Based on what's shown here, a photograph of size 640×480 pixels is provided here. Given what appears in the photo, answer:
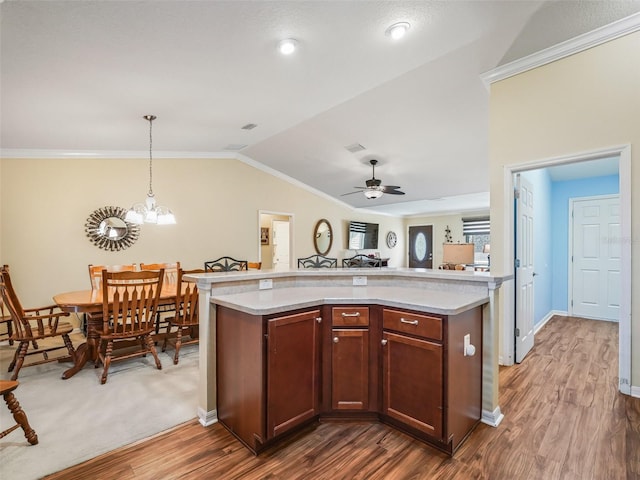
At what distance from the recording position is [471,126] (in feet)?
13.7

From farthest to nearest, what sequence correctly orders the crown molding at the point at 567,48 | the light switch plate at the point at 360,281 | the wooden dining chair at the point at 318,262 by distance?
the wooden dining chair at the point at 318,262 < the light switch plate at the point at 360,281 < the crown molding at the point at 567,48

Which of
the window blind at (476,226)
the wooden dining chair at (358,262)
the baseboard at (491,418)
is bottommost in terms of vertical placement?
the baseboard at (491,418)

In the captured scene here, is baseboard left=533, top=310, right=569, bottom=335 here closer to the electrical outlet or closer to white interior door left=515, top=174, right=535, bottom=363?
white interior door left=515, top=174, right=535, bottom=363

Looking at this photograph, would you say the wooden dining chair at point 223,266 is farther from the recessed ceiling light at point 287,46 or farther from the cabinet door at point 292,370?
the recessed ceiling light at point 287,46

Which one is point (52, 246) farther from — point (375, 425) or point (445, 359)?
point (445, 359)

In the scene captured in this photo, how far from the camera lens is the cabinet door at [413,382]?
71.9 inches

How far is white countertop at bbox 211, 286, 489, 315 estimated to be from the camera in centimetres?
183

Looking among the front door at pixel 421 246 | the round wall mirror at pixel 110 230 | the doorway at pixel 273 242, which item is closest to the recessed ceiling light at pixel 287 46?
the round wall mirror at pixel 110 230

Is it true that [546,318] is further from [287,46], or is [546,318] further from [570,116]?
[287,46]

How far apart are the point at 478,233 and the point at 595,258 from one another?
4.34m

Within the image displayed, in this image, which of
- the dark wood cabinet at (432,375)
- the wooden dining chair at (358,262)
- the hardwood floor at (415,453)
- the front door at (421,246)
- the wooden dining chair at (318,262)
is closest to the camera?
the hardwood floor at (415,453)

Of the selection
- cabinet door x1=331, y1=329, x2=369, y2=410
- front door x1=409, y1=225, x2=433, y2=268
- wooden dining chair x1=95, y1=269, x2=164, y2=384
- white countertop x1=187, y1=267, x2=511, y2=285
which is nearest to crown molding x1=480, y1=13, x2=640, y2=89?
white countertop x1=187, y1=267, x2=511, y2=285

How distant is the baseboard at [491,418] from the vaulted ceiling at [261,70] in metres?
2.82

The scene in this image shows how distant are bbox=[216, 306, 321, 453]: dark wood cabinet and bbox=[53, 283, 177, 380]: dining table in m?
1.54
